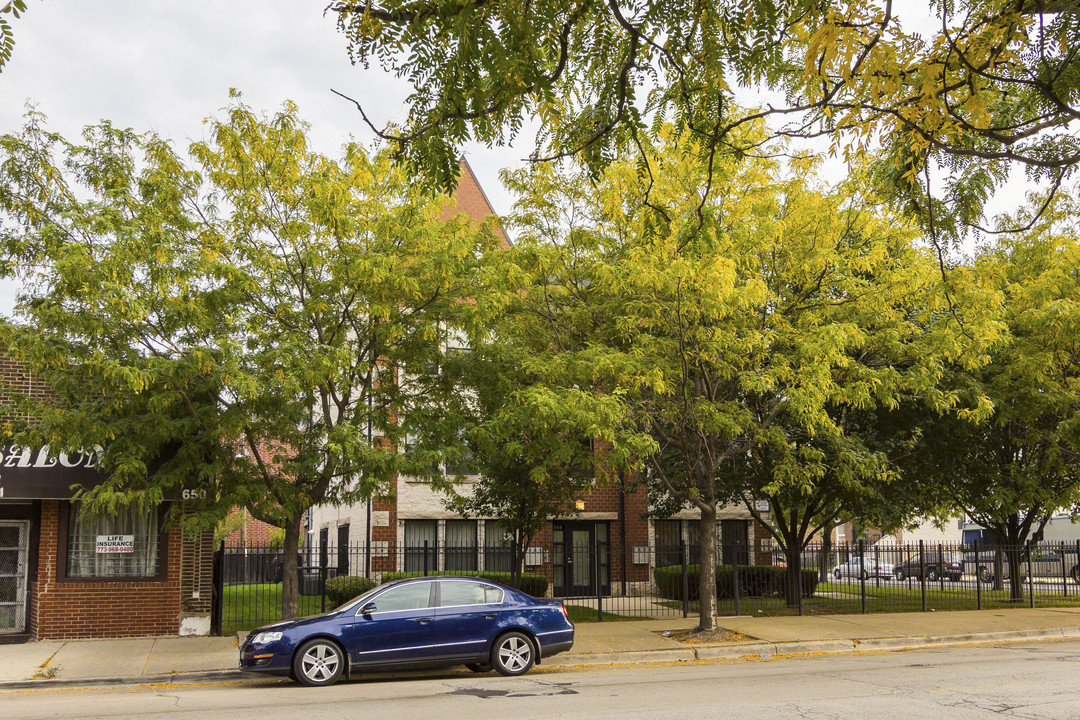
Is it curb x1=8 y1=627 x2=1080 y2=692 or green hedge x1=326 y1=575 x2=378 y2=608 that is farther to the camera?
green hedge x1=326 y1=575 x2=378 y2=608

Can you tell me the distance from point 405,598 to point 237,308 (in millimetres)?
5119

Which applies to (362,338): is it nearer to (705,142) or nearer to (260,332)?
(260,332)

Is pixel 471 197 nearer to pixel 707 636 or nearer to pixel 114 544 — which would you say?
pixel 114 544

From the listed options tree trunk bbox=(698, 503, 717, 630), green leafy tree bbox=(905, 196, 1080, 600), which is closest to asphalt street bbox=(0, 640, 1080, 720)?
tree trunk bbox=(698, 503, 717, 630)

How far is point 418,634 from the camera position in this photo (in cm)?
1241

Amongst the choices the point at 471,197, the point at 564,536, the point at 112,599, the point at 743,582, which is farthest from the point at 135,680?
the point at 471,197

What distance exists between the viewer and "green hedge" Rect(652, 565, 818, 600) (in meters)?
25.3

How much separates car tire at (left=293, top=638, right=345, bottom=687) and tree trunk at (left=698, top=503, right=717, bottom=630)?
281 inches

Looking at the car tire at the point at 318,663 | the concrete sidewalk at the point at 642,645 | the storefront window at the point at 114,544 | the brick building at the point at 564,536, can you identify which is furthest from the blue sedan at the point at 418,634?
the brick building at the point at 564,536

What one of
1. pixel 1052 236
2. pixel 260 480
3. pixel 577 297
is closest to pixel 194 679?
pixel 260 480

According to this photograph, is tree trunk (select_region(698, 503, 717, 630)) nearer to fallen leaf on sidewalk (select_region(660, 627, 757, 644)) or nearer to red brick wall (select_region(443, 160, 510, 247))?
fallen leaf on sidewalk (select_region(660, 627, 757, 644))

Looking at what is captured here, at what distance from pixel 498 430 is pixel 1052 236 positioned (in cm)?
1368

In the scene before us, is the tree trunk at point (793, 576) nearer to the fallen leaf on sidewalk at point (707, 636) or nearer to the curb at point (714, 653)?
the curb at point (714, 653)

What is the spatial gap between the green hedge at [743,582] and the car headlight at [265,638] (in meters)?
15.2
